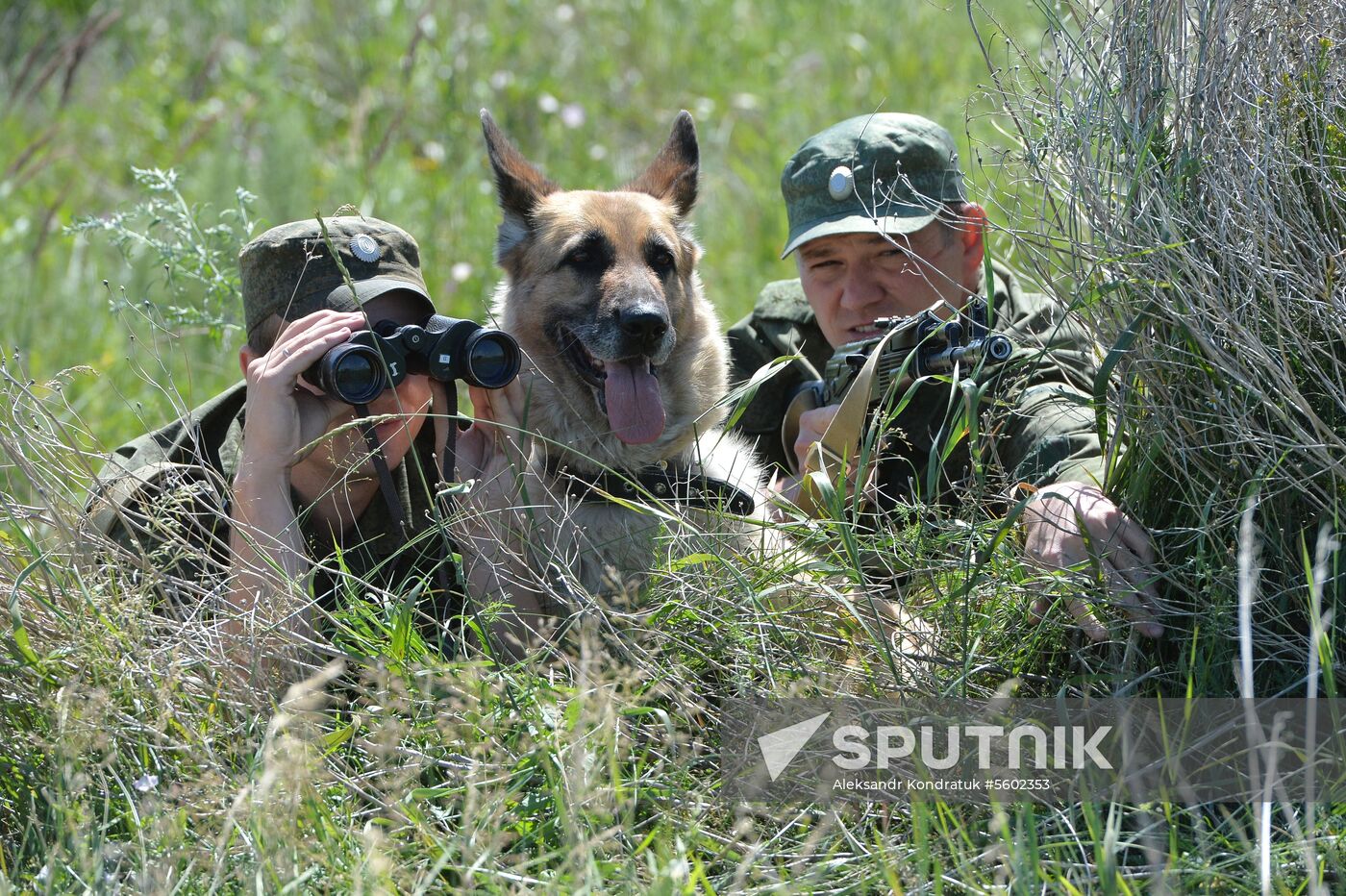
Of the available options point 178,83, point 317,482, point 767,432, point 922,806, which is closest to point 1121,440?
point 922,806

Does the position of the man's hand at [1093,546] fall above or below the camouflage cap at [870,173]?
below

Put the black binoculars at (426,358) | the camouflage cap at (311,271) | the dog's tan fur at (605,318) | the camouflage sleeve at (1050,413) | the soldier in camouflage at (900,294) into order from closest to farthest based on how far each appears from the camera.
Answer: the black binoculars at (426,358) < the camouflage sleeve at (1050,413) < the camouflage cap at (311,271) < the soldier in camouflage at (900,294) < the dog's tan fur at (605,318)

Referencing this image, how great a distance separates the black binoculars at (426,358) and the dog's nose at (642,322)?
2.06 ft

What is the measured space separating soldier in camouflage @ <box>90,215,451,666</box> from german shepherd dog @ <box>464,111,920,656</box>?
30 cm

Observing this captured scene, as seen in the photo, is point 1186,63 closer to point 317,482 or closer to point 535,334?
point 535,334

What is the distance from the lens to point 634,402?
345 cm

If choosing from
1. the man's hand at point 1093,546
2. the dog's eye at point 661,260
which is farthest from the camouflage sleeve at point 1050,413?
the dog's eye at point 661,260

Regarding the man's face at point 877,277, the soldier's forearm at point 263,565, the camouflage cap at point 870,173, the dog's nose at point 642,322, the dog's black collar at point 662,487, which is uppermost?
the camouflage cap at point 870,173

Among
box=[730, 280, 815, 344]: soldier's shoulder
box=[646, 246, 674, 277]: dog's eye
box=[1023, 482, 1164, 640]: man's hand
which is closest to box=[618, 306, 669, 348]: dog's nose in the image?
box=[646, 246, 674, 277]: dog's eye

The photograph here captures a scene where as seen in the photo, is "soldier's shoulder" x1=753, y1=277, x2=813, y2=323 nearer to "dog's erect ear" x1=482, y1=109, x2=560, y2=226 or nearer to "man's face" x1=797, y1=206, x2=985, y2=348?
"man's face" x1=797, y1=206, x2=985, y2=348

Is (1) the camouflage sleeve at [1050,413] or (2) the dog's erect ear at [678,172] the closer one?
(1) the camouflage sleeve at [1050,413]

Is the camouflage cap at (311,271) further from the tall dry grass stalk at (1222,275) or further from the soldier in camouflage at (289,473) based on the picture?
the tall dry grass stalk at (1222,275)

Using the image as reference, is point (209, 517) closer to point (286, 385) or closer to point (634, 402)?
point (286, 385)

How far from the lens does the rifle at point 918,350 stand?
2.72 m
